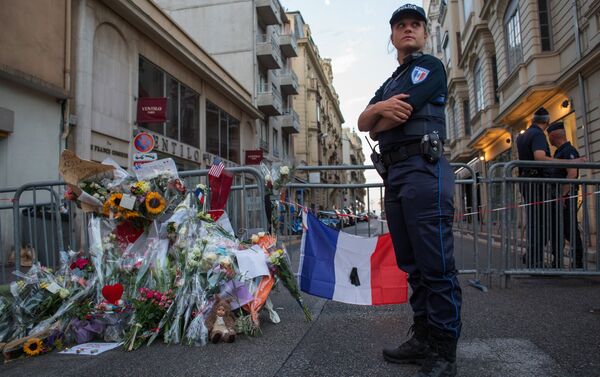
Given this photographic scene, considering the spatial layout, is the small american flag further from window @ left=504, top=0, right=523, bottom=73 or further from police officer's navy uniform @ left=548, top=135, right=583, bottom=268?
window @ left=504, top=0, right=523, bottom=73

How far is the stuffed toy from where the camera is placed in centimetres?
312

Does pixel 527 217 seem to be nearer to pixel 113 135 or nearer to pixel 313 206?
pixel 313 206

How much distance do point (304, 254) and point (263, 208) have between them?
0.57 metres

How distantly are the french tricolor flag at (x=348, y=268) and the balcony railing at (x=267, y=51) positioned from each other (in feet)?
81.8

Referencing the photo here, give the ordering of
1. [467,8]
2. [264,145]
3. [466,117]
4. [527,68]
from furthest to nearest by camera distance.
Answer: [466,117]
[264,145]
[467,8]
[527,68]

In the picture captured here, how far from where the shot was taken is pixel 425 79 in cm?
248

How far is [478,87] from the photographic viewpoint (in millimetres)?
23734

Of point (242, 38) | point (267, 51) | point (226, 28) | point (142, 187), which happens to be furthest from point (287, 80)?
point (142, 187)

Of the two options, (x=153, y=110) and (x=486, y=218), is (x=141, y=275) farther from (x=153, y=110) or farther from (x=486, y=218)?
(x=153, y=110)

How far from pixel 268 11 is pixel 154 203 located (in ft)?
88.2

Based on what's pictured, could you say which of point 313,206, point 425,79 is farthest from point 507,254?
point 425,79

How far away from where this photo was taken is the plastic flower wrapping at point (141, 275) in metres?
3.25

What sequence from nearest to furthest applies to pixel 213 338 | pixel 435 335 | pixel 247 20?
pixel 435 335
pixel 213 338
pixel 247 20

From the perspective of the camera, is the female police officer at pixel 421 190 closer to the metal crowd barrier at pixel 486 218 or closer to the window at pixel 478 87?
the metal crowd barrier at pixel 486 218
